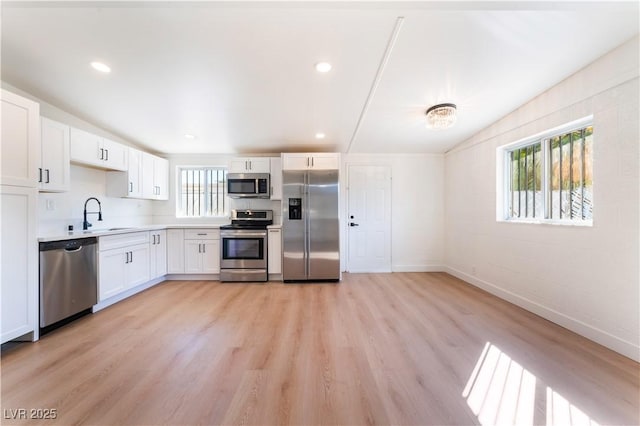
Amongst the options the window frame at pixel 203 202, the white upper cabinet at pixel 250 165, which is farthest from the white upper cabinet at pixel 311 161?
the window frame at pixel 203 202

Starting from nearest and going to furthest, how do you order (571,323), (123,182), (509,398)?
(509,398) < (571,323) < (123,182)

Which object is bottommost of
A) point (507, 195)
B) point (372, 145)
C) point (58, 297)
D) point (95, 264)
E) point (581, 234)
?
point (58, 297)

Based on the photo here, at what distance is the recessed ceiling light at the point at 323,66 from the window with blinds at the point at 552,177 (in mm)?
2589

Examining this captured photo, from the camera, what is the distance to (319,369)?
5.73 ft

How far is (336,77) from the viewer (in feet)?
7.87

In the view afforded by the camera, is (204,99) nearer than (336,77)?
No

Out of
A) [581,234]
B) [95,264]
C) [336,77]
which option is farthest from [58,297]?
[581,234]

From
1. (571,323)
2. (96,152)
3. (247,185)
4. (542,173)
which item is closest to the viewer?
(571,323)

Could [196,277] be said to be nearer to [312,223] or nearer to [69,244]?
[69,244]

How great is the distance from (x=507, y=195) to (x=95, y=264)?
5335 millimetres

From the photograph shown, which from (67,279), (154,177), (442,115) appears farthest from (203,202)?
(442,115)

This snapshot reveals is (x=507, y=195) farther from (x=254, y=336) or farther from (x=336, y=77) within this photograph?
(x=254, y=336)

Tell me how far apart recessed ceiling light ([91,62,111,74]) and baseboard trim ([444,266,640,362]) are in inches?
200

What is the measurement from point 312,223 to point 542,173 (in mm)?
3120
